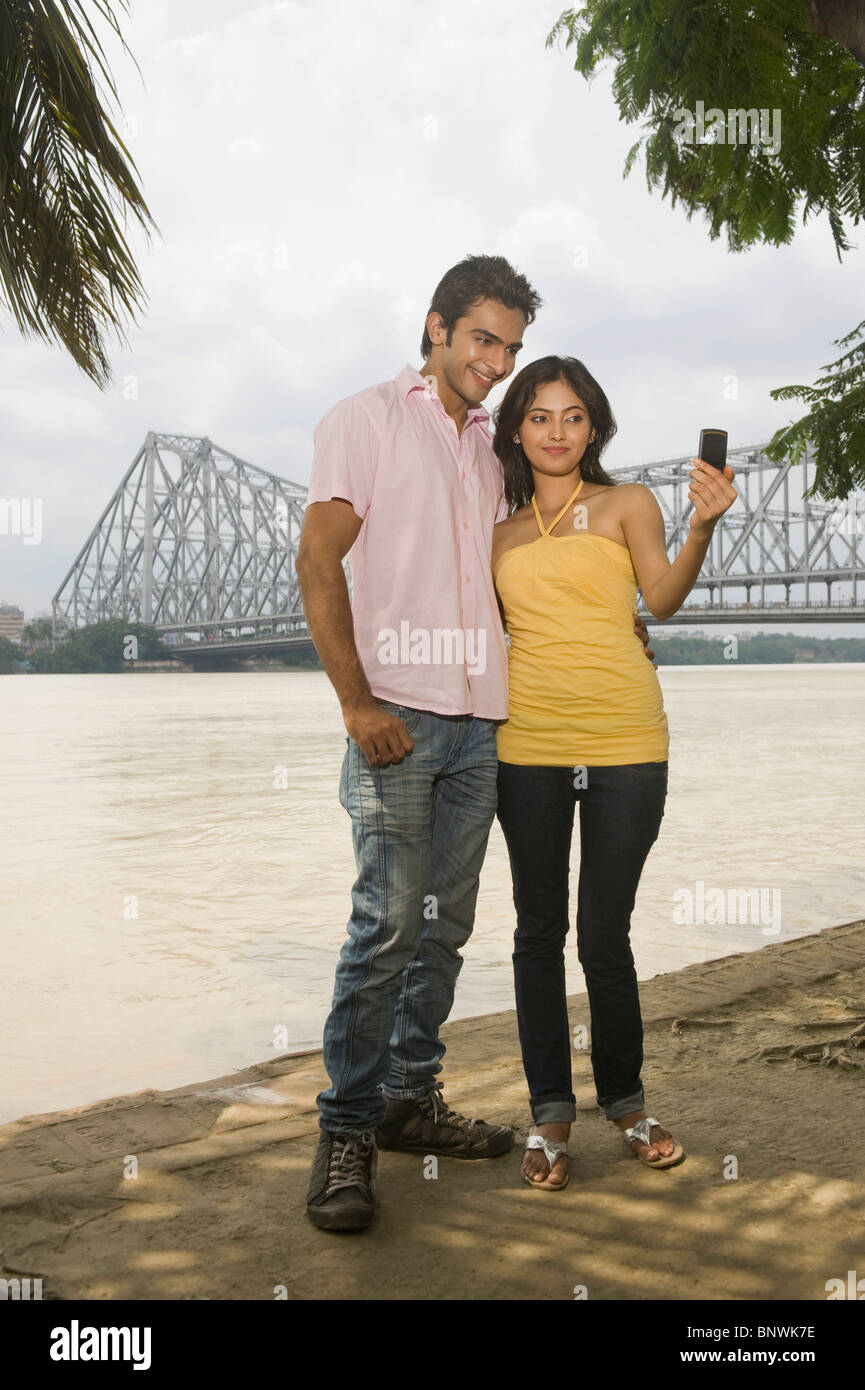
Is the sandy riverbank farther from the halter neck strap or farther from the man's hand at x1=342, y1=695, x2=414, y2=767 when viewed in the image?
the halter neck strap

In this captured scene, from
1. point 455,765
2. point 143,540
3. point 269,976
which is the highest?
point 143,540

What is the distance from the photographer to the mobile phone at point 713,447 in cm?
180

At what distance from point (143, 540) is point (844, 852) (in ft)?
187

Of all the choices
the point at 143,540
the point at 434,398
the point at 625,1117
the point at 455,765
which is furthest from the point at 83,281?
the point at 143,540

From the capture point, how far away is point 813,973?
3139 mm

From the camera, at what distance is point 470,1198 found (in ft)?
5.98

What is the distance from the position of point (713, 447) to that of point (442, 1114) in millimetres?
1202

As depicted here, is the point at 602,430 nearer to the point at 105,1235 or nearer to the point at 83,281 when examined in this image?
the point at 83,281

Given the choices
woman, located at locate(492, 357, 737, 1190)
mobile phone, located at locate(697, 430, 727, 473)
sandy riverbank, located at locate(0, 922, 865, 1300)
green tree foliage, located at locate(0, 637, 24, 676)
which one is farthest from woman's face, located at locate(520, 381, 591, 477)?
green tree foliage, located at locate(0, 637, 24, 676)

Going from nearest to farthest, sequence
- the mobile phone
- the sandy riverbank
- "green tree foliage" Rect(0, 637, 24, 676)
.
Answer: the sandy riverbank, the mobile phone, "green tree foliage" Rect(0, 637, 24, 676)

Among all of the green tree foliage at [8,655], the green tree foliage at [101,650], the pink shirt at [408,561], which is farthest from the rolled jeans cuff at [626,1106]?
the green tree foliage at [8,655]

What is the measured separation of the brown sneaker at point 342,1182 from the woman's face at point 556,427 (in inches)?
44.8

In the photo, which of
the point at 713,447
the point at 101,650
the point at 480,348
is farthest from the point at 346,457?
the point at 101,650

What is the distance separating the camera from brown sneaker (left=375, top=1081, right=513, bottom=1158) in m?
2.00
